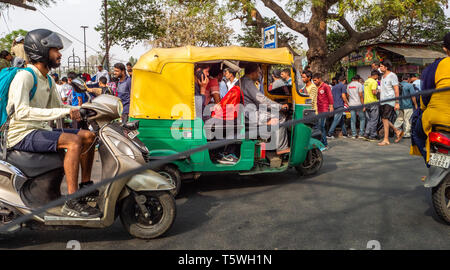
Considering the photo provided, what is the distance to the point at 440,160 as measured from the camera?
363 centimetres

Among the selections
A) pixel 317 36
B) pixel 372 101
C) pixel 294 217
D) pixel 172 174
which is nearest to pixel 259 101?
pixel 172 174

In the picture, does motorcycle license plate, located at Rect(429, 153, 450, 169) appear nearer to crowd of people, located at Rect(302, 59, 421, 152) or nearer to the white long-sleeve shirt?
the white long-sleeve shirt

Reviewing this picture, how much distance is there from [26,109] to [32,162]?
477 millimetres

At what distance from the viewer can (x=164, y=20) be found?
28.9 metres

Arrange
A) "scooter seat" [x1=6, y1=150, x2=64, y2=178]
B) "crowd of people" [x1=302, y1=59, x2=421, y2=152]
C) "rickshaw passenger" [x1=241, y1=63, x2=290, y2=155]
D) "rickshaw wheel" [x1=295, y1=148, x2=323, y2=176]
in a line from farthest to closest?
"crowd of people" [x1=302, y1=59, x2=421, y2=152] → "rickshaw wheel" [x1=295, y1=148, x2=323, y2=176] → "rickshaw passenger" [x1=241, y1=63, x2=290, y2=155] → "scooter seat" [x1=6, y1=150, x2=64, y2=178]

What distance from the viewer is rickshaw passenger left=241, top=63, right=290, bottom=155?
17.6ft

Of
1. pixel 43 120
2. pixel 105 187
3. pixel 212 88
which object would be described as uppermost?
pixel 212 88

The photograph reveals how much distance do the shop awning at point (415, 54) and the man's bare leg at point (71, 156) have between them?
18.9m

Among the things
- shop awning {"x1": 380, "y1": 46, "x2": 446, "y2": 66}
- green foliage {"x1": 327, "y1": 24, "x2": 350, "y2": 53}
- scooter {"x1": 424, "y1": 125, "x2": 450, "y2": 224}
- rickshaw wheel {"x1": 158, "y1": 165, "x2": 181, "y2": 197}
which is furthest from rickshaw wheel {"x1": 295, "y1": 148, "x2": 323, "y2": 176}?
green foliage {"x1": 327, "y1": 24, "x2": 350, "y2": 53}

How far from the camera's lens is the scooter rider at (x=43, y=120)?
10.3ft

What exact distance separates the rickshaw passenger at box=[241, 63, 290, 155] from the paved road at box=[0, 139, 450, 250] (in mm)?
621

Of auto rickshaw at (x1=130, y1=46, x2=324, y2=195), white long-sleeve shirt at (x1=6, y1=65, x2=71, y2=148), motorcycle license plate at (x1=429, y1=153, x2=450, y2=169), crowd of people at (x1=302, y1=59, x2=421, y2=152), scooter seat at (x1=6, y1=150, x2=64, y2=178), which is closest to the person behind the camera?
white long-sleeve shirt at (x1=6, y1=65, x2=71, y2=148)

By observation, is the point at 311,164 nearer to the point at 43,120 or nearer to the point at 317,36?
the point at 43,120

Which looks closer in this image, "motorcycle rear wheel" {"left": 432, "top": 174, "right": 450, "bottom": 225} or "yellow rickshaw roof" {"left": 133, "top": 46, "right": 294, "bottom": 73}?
"motorcycle rear wheel" {"left": 432, "top": 174, "right": 450, "bottom": 225}
